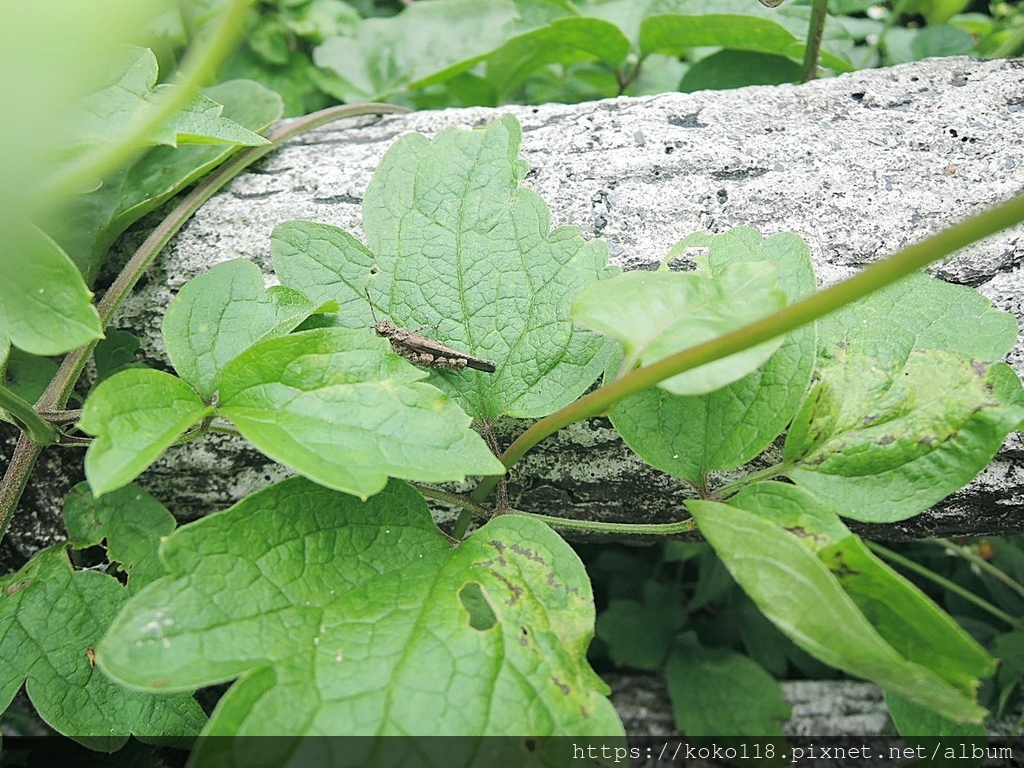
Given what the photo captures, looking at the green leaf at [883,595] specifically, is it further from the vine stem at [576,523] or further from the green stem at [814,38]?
the green stem at [814,38]

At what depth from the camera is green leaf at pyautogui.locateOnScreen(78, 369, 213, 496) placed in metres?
0.65

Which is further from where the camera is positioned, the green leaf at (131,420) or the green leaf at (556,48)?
the green leaf at (556,48)

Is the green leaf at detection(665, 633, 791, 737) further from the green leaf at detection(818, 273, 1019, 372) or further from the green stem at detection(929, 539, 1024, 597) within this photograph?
the green leaf at detection(818, 273, 1019, 372)

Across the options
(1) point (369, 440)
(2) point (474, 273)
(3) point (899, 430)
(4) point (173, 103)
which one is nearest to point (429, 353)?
(2) point (474, 273)

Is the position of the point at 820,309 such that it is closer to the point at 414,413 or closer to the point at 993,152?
the point at 414,413

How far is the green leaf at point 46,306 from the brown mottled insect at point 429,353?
331 millimetres

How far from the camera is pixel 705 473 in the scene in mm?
875

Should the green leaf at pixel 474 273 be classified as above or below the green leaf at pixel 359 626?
above

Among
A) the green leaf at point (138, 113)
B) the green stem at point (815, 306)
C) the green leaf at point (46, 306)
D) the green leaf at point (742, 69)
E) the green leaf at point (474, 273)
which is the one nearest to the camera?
the green stem at point (815, 306)

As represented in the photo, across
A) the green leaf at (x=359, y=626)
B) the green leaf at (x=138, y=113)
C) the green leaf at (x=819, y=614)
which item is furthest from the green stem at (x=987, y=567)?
the green leaf at (x=138, y=113)

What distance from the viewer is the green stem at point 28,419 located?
2.65 feet

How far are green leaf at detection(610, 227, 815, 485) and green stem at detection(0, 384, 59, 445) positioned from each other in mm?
690

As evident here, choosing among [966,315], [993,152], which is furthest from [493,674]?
[993,152]

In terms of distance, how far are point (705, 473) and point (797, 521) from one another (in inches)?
6.1
